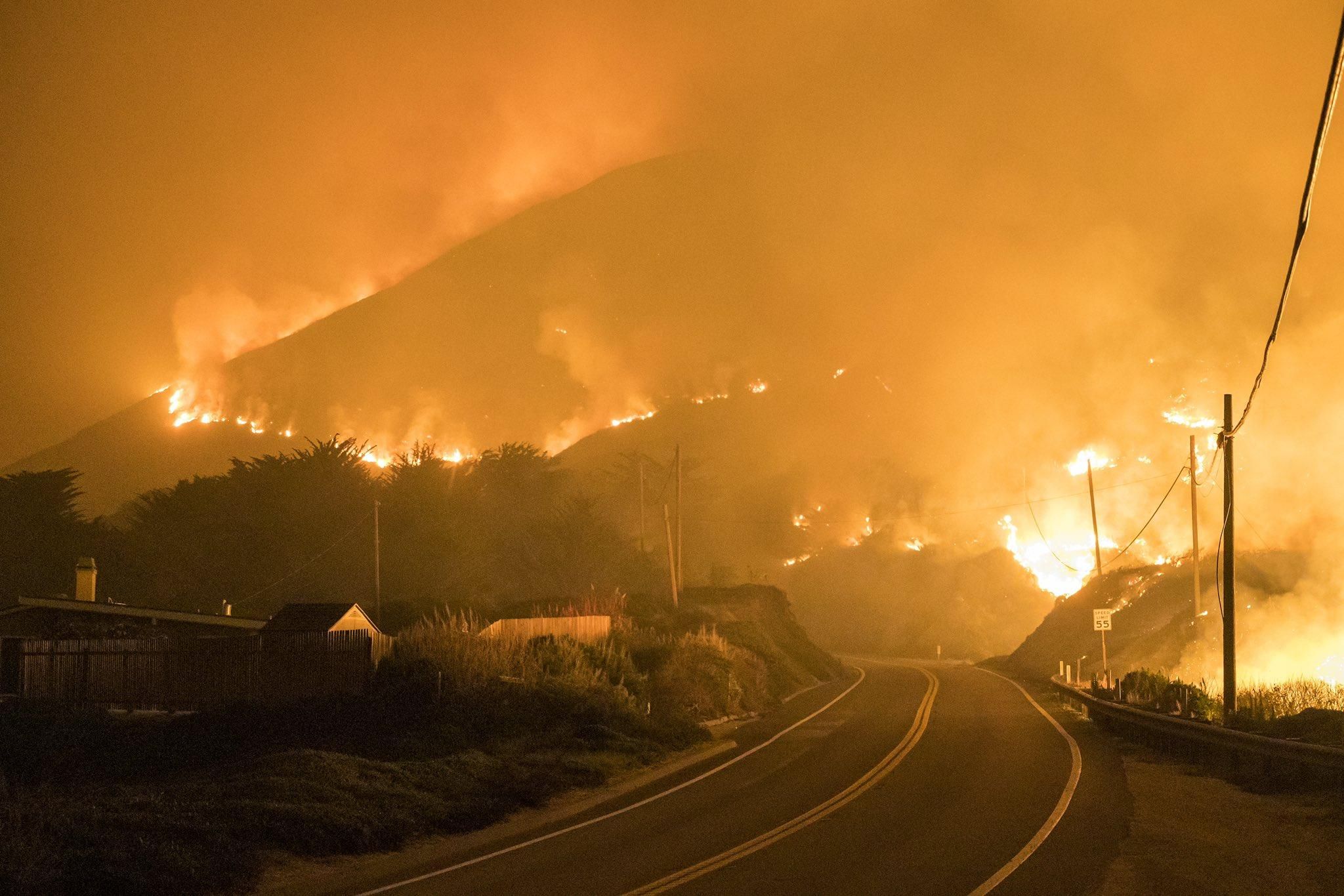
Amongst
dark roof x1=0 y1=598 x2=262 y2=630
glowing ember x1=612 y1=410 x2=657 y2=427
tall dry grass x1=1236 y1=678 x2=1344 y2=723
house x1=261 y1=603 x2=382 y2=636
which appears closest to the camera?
tall dry grass x1=1236 y1=678 x2=1344 y2=723

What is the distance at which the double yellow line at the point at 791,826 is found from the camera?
11.0 m

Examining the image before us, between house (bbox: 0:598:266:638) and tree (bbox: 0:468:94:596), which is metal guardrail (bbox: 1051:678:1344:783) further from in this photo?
tree (bbox: 0:468:94:596)

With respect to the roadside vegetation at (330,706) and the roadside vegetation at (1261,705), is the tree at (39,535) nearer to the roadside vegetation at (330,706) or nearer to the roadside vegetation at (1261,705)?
the roadside vegetation at (330,706)

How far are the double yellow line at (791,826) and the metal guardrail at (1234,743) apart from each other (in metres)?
4.94

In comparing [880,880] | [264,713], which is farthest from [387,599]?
[880,880]

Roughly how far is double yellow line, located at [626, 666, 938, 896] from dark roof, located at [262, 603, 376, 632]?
14.8 meters

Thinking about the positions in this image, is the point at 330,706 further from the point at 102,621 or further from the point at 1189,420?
the point at 1189,420

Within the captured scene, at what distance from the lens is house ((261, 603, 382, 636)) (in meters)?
28.2

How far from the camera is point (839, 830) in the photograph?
13.6 metres

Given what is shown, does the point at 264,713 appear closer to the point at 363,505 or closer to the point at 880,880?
the point at 880,880

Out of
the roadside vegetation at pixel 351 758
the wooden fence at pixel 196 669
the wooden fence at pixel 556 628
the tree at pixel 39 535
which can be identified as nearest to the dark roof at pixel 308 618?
the wooden fence at pixel 196 669

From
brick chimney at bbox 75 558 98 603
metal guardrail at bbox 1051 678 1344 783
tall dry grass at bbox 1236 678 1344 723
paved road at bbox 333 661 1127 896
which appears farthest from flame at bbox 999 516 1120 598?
brick chimney at bbox 75 558 98 603

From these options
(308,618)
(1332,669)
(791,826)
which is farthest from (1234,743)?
(1332,669)

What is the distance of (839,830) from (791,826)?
2.23 feet
